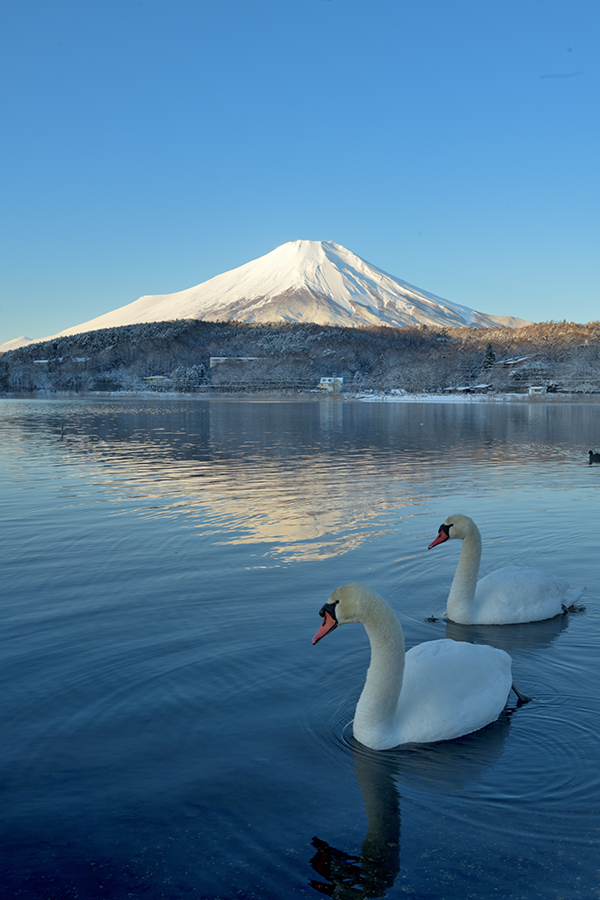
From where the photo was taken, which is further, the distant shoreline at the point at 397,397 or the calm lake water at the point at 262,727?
the distant shoreline at the point at 397,397

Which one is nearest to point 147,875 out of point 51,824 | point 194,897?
point 194,897

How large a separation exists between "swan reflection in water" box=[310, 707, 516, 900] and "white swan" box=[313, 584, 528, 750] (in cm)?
10

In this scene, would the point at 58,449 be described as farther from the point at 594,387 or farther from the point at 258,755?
the point at 594,387

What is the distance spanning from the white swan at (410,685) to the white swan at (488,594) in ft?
7.47

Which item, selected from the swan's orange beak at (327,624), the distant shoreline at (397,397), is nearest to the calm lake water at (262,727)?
the swan's orange beak at (327,624)

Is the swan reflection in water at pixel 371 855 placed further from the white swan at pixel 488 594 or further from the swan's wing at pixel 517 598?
the swan's wing at pixel 517 598

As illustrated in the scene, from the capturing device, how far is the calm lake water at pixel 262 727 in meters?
4.20

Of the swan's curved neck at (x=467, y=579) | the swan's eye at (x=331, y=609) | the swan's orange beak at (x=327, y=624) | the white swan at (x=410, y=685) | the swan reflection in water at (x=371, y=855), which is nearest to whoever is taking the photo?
the swan reflection in water at (x=371, y=855)

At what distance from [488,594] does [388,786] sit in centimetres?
366

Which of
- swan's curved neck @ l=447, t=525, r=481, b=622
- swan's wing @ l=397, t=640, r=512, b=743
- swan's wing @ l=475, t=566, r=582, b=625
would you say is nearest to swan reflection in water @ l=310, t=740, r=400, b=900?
swan's wing @ l=397, t=640, r=512, b=743

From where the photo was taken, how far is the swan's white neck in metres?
5.16

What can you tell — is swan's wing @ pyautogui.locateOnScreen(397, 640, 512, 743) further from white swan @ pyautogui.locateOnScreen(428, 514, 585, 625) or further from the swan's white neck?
white swan @ pyautogui.locateOnScreen(428, 514, 585, 625)

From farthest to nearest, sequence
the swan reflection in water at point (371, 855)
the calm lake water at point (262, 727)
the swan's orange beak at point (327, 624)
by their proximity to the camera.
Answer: the swan's orange beak at point (327, 624) < the calm lake water at point (262, 727) < the swan reflection in water at point (371, 855)

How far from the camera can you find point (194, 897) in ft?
12.9
